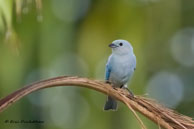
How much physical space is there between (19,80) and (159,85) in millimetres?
2387

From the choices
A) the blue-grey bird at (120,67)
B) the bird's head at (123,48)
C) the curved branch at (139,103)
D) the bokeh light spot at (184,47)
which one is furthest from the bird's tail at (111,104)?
the bokeh light spot at (184,47)

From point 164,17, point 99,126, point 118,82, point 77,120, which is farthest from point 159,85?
point 118,82

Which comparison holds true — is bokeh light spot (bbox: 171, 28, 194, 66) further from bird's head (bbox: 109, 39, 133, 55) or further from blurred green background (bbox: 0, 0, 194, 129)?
bird's head (bbox: 109, 39, 133, 55)

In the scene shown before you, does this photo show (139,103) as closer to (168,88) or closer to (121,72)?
(121,72)

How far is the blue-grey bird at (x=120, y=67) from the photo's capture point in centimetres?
211

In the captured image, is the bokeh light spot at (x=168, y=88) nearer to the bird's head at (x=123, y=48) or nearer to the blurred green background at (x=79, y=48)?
the blurred green background at (x=79, y=48)

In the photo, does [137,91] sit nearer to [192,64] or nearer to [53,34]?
[53,34]

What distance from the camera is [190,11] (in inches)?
196

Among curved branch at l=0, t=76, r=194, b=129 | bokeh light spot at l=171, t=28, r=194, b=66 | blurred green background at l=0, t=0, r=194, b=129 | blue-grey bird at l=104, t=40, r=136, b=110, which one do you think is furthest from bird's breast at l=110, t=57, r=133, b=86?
bokeh light spot at l=171, t=28, r=194, b=66

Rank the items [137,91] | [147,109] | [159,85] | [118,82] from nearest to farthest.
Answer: [147,109]
[118,82]
[137,91]
[159,85]

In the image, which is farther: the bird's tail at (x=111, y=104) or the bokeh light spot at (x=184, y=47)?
the bokeh light spot at (x=184, y=47)

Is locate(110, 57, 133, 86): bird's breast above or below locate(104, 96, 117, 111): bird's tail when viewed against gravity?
above

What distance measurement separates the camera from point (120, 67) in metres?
2.12

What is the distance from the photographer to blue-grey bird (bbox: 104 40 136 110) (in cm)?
211
